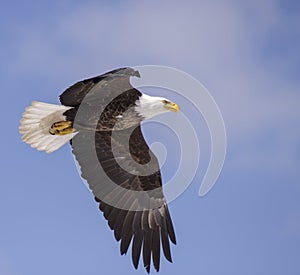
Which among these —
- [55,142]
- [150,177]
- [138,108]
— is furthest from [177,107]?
[55,142]

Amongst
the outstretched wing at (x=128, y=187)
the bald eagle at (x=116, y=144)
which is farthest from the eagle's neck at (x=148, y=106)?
the outstretched wing at (x=128, y=187)

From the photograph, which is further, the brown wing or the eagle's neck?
the eagle's neck

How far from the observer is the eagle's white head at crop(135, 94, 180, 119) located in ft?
33.1

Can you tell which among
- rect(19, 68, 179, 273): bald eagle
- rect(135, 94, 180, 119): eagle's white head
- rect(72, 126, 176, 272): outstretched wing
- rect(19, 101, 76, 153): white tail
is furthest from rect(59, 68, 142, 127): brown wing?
rect(72, 126, 176, 272): outstretched wing

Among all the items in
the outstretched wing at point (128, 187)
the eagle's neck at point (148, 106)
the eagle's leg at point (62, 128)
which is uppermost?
the eagle's leg at point (62, 128)

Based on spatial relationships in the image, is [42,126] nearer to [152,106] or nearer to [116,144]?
[116,144]

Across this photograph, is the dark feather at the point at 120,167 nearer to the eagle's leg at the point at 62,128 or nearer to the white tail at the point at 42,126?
the eagle's leg at the point at 62,128

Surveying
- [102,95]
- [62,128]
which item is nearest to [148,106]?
[102,95]

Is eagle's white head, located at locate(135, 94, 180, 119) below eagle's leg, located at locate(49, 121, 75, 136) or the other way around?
below

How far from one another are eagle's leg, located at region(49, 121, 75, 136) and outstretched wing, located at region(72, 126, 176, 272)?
0.74ft

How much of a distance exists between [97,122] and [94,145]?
815 millimetres

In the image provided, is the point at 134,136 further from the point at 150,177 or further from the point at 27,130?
the point at 27,130

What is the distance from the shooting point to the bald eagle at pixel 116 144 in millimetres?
9859

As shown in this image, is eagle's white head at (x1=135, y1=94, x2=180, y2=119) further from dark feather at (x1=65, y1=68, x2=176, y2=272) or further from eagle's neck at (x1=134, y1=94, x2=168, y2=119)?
dark feather at (x1=65, y1=68, x2=176, y2=272)
